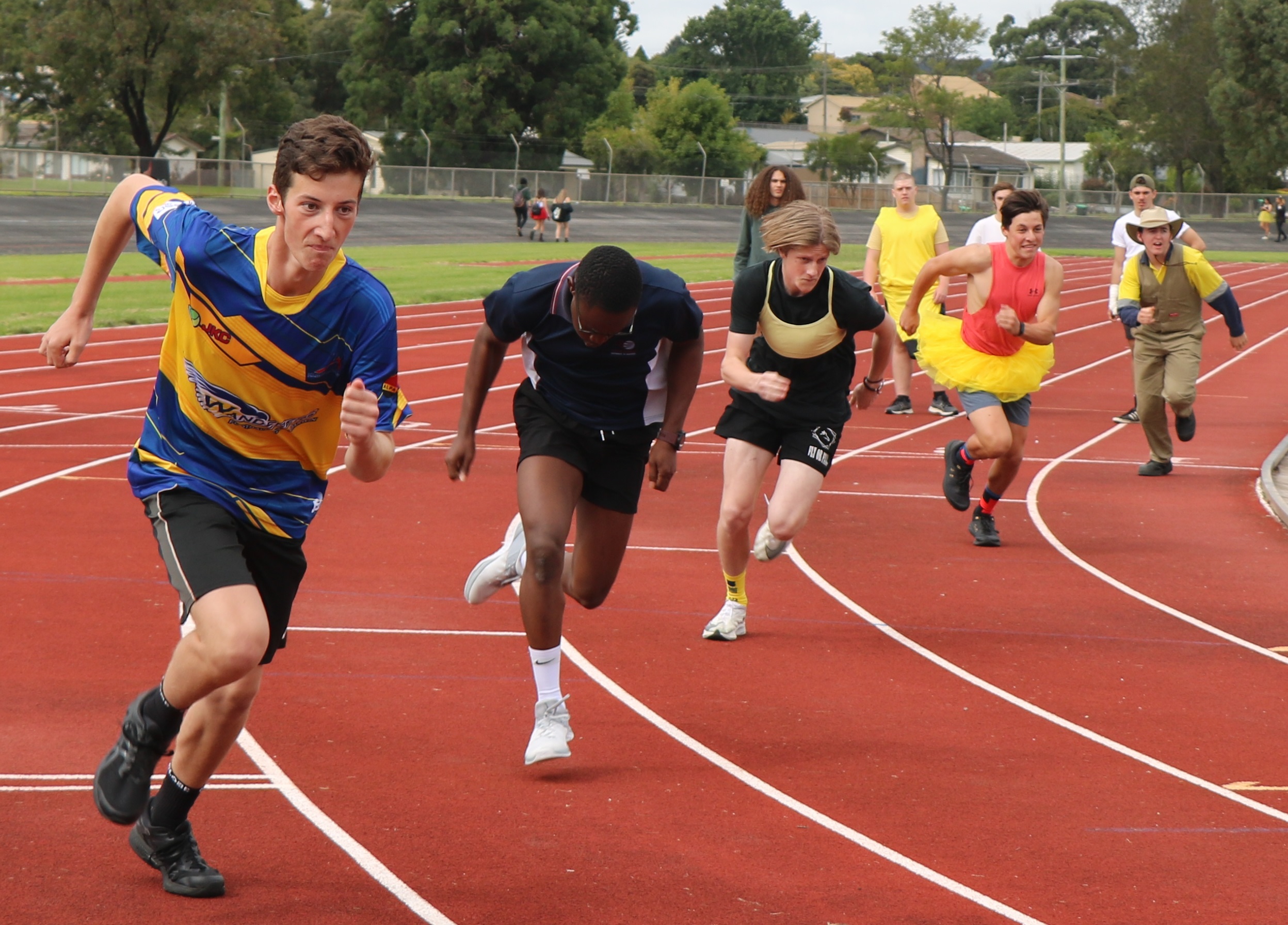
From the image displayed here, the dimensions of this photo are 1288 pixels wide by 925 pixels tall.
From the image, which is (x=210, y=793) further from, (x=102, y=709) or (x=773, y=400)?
(x=773, y=400)

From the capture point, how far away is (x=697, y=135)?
70562 millimetres

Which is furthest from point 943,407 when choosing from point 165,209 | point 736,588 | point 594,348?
point 165,209

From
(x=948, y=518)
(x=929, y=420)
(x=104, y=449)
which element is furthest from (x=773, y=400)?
(x=929, y=420)

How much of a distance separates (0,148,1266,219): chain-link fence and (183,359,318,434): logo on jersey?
125 feet

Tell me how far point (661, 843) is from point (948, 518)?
5.88m

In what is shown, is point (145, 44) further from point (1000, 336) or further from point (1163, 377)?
point (1000, 336)

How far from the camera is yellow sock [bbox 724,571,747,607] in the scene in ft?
22.4

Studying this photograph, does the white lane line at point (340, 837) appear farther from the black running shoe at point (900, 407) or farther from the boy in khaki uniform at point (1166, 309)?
the black running shoe at point (900, 407)

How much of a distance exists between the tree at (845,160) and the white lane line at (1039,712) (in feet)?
214

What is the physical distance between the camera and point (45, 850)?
4.13m

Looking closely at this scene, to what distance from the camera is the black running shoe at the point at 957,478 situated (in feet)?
30.4

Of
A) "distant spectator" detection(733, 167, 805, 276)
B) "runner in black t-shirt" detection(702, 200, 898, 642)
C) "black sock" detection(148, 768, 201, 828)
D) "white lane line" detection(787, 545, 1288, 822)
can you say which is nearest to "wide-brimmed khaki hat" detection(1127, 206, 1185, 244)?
"distant spectator" detection(733, 167, 805, 276)

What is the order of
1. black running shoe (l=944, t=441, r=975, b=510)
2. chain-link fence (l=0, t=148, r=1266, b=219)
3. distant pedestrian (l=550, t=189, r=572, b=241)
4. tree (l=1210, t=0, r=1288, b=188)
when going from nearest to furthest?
1. black running shoe (l=944, t=441, r=975, b=510)
2. distant pedestrian (l=550, t=189, r=572, b=241)
3. chain-link fence (l=0, t=148, r=1266, b=219)
4. tree (l=1210, t=0, r=1288, b=188)

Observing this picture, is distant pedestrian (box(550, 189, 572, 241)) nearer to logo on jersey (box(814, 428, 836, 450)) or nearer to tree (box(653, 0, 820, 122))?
logo on jersey (box(814, 428, 836, 450))
